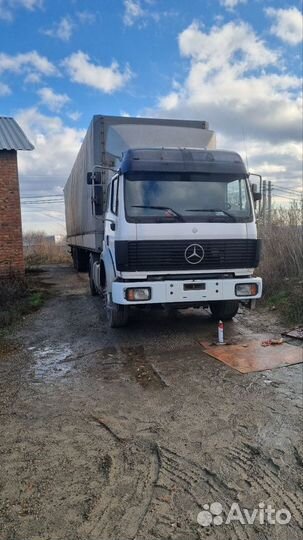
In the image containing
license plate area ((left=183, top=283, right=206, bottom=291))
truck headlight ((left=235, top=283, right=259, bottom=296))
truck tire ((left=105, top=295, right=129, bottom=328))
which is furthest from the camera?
truck tire ((left=105, top=295, right=129, bottom=328))

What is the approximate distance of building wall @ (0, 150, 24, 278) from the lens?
1090 cm

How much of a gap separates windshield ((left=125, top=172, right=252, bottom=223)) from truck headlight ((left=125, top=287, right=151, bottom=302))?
100cm

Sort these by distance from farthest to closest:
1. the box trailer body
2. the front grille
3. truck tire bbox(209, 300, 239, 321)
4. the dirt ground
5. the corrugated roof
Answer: the corrugated roof → truck tire bbox(209, 300, 239, 321) → the box trailer body → the front grille → the dirt ground

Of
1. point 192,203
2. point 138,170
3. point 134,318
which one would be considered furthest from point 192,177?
point 134,318

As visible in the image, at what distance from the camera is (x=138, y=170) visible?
5793 mm

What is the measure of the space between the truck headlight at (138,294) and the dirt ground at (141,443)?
0.81 metres

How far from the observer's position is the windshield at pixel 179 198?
18.9ft

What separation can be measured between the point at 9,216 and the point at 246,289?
7538 millimetres

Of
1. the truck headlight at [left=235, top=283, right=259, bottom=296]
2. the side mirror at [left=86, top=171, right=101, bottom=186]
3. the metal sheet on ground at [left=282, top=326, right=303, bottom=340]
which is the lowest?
the metal sheet on ground at [left=282, top=326, right=303, bottom=340]

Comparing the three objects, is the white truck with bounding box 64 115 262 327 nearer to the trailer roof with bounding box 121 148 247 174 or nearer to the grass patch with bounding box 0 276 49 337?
the trailer roof with bounding box 121 148 247 174

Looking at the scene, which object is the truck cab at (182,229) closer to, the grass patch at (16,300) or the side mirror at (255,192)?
the side mirror at (255,192)

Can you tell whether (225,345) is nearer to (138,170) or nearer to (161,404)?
(161,404)

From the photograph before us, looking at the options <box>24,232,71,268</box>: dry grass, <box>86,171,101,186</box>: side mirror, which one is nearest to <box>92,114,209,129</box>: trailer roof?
<box>86,171,101,186</box>: side mirror

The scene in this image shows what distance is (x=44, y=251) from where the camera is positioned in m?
30.4
